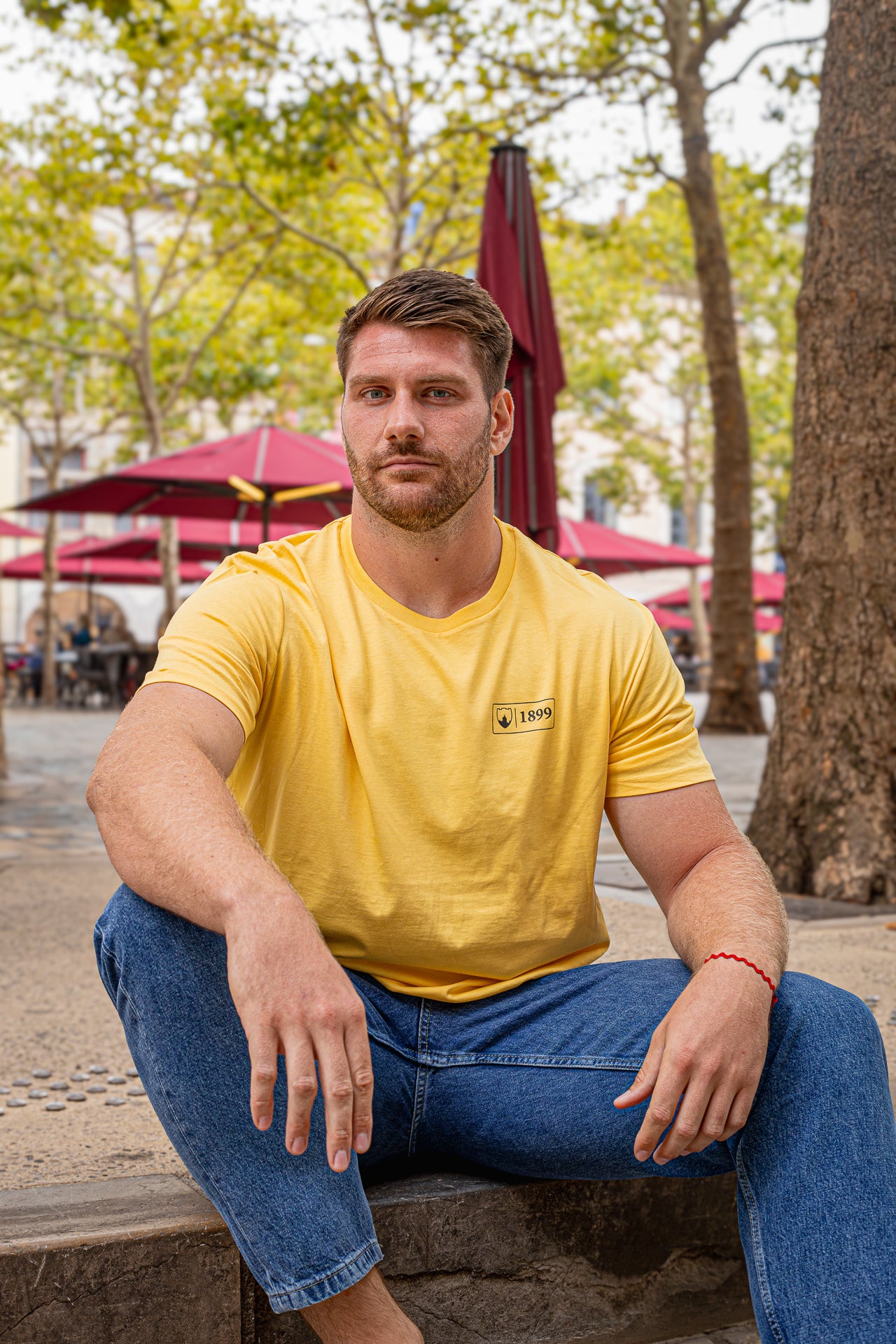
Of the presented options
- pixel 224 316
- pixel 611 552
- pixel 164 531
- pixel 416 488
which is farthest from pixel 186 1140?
pixel 224 316

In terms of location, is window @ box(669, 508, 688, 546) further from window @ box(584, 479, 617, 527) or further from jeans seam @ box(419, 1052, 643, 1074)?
jeans seam @ box(419, 1052, 643, 1074)

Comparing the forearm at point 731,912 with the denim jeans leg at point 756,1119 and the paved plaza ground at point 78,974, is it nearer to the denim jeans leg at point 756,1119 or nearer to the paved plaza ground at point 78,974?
the denim jeans leg at point 756,1119

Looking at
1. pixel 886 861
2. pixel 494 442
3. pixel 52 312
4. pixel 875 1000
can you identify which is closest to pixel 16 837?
pixel 886 861

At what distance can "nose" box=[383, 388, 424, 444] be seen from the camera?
2.10 metres

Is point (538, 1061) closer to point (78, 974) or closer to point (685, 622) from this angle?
point (78, 974)

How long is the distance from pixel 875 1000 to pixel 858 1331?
1.90m

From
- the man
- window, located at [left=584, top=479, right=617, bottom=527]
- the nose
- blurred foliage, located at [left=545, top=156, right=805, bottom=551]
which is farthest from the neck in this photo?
window, located at [left=584, top=479, right=617, bottom=527]

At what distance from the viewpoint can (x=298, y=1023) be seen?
1.54 m

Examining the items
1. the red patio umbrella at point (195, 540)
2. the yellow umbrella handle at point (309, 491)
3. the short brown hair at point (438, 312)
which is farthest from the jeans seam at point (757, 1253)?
the red patio umbrella at point (195, 540)

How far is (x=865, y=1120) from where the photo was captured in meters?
1.72

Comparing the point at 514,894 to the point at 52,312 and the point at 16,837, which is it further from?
the point at 52,312

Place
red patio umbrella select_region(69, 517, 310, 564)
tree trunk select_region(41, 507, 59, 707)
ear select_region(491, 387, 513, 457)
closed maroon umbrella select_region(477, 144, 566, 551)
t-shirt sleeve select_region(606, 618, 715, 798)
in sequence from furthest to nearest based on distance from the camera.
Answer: tree trunk select_region(41, 507, 59, 707)
red patio umbrella select_region(69, 517, 310, 564)
closed maroon umbrella select_region(477, 144, 566, 551)
ear select_region(491, 387, 513, 457)
t-shirt sleeve select_region(606, 618, 715, 798)

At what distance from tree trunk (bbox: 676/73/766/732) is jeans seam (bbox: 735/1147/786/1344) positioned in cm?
1123

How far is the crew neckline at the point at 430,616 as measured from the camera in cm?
211
